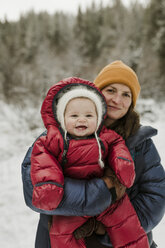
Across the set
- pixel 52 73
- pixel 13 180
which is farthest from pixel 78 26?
pixel 13 180

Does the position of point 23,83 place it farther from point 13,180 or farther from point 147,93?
point 13,180

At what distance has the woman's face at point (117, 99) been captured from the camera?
144 cm

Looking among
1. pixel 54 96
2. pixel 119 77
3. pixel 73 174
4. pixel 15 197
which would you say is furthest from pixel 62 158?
pixel 15 197

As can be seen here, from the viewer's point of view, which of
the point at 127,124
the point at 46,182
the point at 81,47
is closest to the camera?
the point at 46,182

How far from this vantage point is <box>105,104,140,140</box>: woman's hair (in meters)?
1.35

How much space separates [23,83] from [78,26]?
20578mm

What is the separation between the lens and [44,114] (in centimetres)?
129

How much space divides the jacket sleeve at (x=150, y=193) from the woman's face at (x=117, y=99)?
0.34 metres

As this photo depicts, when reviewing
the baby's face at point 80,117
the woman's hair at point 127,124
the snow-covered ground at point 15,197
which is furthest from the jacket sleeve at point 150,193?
the snow-covered ground at point 15,197

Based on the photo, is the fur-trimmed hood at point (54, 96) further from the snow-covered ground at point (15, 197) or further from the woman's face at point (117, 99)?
the snow-covered ground at point (15, 197)

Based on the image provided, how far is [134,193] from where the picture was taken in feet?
4.19

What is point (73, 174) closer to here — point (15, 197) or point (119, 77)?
point (119, 77)

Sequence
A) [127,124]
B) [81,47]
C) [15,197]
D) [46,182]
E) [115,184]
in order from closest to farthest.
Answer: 1. [46,182]
2. [115,184]
3. [127,124]
4. [15,197]
5. [81,47]

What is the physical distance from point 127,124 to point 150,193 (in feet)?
1.62
